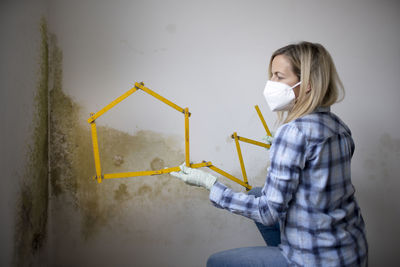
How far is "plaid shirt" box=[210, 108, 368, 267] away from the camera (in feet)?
2.51

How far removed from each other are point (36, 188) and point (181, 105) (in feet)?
2.82

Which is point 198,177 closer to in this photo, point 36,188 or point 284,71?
point 284,71

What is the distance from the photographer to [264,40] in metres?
1.64

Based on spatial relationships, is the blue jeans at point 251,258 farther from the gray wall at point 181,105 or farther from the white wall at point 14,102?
the white wall at point 14,102

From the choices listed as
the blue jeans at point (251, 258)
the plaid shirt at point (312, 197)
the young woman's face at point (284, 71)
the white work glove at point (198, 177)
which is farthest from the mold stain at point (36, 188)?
the young woman's face at point (284, 71)

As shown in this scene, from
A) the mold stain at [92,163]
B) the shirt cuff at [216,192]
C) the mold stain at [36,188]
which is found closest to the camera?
the shirt cuff at [216,192]

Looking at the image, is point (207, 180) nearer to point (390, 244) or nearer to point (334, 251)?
point (334, 251)

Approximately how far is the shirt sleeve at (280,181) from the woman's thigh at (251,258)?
0.14 metres

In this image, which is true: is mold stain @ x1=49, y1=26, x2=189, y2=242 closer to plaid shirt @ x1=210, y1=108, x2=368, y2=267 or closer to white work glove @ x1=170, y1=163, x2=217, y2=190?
white work glove @ x1=170, y1=163, x2=217, y2=190

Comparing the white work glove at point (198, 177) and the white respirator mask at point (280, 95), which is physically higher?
the white respirator mask at point (280, 95)

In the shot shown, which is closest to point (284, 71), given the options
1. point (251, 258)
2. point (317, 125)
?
point (317, 125)

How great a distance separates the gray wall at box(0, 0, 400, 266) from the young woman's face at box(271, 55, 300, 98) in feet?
2.30

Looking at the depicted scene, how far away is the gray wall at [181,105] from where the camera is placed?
1.58m

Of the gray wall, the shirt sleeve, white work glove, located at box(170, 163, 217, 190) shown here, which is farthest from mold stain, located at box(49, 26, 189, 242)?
the shirt sleeve
